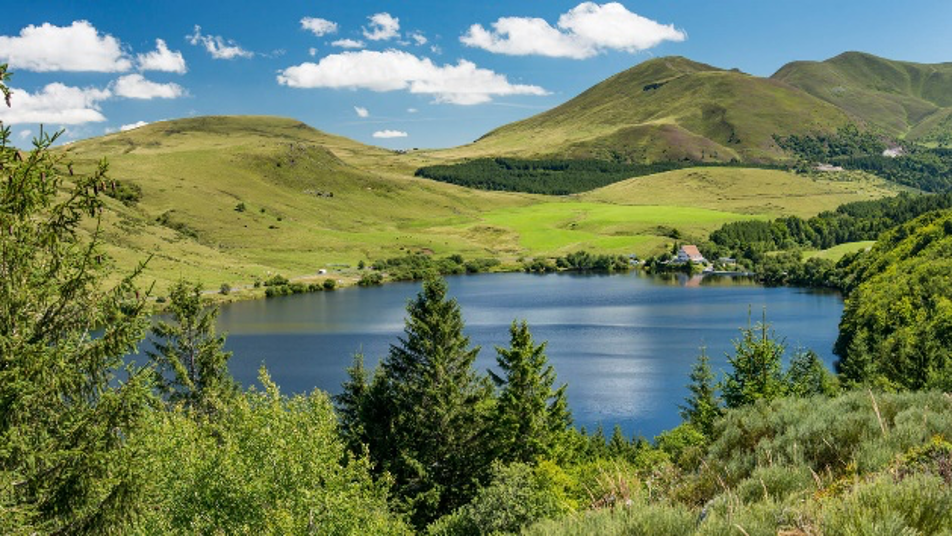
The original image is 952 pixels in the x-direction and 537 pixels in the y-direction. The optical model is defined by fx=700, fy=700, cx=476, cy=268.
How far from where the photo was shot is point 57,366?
12.8 meters

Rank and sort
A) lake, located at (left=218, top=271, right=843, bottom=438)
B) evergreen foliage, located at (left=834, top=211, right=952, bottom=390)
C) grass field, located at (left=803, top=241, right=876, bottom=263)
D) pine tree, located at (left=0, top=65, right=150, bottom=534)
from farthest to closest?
1. grass field, located at (left=803, top=241, right=876, bottom=263)
2. lake, located at (left=218, top=271, right=843, bottom=438)
3. evergreen foliage, located at (left=834, top=211, right=952, bottom=390)
4. pine tree, located at (left=0, top=65, right=150, bottom=534)

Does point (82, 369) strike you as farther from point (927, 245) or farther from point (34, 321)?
point (927, 245)

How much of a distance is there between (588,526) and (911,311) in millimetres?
80337

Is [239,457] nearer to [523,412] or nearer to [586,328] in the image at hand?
[523,412]

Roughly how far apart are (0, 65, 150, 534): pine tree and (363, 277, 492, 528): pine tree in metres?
21.0

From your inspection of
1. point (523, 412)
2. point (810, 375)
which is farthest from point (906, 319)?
point (523, 412)

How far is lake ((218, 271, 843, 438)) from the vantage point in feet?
253

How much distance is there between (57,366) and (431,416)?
23.9 m

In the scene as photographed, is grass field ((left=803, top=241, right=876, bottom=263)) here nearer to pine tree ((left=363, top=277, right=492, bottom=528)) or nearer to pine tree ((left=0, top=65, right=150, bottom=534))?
pine tree ((left=363, top=277, right=492, bottom=528))

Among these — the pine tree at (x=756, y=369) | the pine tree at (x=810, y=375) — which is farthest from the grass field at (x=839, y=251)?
the pine tree at (x=756, y=369)

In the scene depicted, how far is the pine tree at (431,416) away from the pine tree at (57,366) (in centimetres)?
2102

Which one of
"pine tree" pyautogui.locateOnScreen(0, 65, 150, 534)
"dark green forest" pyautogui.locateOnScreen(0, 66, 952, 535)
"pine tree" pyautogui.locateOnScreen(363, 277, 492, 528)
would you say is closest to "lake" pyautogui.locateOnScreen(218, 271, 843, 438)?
"pine tree" pyautogui.locateOnScreen(363, 277, 492, 528)

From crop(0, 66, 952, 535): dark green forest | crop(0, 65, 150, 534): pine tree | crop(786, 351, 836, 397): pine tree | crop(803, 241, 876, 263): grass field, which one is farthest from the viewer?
crop(803, 241, 876, 263): grass field

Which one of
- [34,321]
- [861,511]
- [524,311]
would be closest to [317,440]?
[34,321]
